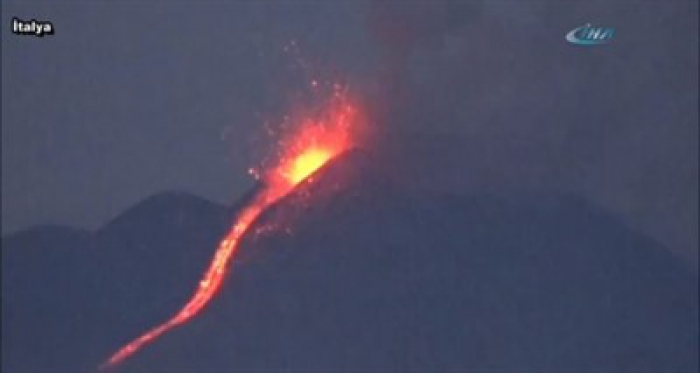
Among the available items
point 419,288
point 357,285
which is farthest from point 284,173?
point 419,288

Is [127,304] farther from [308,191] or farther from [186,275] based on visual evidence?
[308,191]

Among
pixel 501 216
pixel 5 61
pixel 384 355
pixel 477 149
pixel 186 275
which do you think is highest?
pixel 5 61

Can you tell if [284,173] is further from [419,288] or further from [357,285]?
[419,288]

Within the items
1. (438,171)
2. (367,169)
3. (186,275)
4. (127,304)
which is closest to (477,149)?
(438,171)
